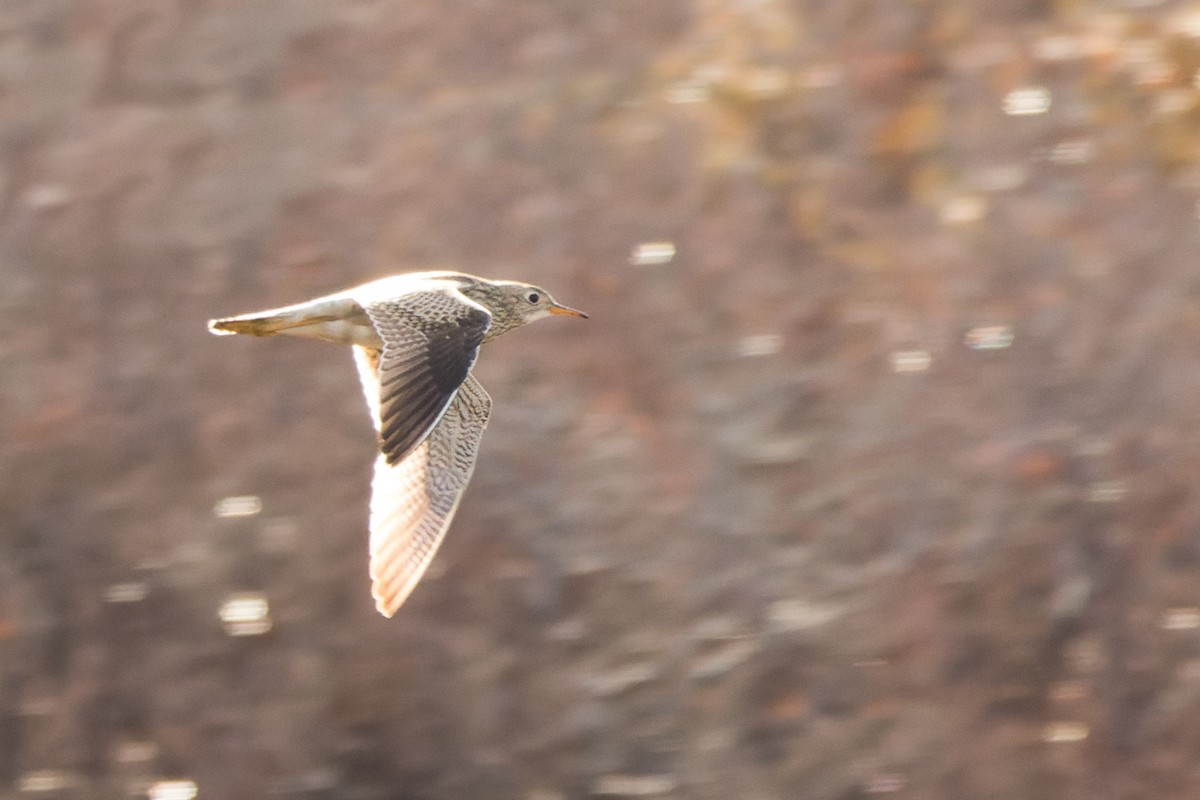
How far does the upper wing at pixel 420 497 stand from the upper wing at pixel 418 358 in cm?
30

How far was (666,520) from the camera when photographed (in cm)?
927

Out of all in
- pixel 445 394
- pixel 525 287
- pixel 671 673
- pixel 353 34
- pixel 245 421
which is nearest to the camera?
pixel 445 394

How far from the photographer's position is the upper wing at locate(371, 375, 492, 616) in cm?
583

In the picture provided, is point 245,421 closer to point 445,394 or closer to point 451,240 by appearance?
point 451,240

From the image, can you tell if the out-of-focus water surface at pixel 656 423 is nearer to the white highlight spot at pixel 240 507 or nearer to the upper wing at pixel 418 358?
the white highlight spot at pixel 240 507

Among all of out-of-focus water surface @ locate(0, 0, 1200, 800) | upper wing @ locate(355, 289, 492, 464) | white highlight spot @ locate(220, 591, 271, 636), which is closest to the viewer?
upper wing @ locate(355, 289, 492, 464)

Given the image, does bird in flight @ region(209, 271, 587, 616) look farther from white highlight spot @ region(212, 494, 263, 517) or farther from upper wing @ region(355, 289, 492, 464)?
white highlight spot @ region(212, 494, 263, 517)

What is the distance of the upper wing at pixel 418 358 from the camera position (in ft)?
17.9

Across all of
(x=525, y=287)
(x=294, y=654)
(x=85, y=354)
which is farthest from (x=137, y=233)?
(x=525, y=287)

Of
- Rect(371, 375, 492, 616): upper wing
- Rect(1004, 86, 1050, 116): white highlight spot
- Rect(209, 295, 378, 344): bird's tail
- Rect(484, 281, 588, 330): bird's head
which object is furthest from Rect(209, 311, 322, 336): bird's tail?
Rect(1004, 86, 1050, 116): white highlight spot

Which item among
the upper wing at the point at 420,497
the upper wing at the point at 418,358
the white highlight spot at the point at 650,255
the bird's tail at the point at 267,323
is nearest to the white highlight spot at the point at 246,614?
the white highlight spot at the point at 650,255

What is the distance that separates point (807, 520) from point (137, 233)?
372 cm

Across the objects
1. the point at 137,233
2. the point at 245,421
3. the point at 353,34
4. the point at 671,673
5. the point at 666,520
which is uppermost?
the point at 353,34

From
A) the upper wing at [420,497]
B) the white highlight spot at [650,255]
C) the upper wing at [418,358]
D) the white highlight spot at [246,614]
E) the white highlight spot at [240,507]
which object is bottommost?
the white highlight spot at [246,614]
